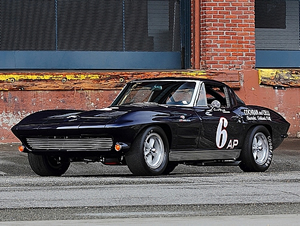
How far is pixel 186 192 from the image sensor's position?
8531mm

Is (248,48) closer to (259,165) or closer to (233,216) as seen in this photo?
(259,165)

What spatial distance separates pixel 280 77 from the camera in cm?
1803

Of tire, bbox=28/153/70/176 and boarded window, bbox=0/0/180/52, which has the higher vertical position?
boarded window, bbox=0/0/180/52

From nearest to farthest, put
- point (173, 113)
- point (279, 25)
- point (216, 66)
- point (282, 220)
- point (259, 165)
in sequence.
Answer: point (282, 220)
point (173, 113)
point (259, 165)
point (216, 66)
point (279, 25)

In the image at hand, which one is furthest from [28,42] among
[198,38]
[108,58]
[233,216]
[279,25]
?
[233,216]

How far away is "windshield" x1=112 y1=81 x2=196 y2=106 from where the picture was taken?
11.5 metres

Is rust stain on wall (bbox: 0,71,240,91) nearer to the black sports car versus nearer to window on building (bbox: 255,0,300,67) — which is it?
window on building (bbox: 255,0,300,67)

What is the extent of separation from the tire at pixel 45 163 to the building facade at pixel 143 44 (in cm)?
572

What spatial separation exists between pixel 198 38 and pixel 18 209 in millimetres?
11142

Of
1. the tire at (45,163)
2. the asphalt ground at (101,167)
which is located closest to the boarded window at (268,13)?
the asphalt ground at (101,167)

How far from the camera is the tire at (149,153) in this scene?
1021cm

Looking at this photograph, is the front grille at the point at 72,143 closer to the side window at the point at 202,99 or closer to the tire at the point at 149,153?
the tire at the point at 149,153

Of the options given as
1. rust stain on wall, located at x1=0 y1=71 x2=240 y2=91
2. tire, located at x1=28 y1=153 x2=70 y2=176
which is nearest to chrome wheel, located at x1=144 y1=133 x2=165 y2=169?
tire, located at x1=28 y1=153 x2=70 y2=176

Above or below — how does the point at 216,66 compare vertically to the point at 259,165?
above
